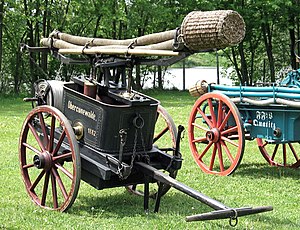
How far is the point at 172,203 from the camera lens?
24.4 ft

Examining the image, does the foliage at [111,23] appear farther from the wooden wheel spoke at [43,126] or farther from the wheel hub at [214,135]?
the wooden wheel spoke at [43,126]

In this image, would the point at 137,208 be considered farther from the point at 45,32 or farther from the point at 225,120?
the point at 45,32

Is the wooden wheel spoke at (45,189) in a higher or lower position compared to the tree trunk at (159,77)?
lower

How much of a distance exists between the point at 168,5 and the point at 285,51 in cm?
692

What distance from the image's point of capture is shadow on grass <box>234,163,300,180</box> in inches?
366

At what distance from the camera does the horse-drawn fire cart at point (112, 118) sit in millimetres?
6289

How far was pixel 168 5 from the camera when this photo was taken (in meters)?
29.0

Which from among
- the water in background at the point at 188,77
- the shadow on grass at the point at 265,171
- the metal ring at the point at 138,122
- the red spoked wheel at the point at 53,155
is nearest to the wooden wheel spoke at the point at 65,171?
the red spoked wheel at the point at 53,155

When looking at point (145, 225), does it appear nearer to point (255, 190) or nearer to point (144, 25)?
point (255, 190)

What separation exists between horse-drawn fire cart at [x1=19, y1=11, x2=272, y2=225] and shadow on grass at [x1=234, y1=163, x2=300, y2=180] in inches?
92.5

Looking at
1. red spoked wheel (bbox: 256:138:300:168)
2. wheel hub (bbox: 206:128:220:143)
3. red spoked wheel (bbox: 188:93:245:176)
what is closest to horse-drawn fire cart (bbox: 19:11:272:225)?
red spoked wheel (bbox: 188:93:245:176)

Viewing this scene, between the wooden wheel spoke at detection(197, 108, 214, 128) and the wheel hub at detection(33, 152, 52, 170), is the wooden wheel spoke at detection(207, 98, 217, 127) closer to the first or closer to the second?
the wooden wheel spoke at detection(197, 108, 214, 128)

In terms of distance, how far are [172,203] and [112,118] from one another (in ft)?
4.70

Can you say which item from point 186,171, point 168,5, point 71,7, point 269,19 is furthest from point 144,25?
point 186,171
